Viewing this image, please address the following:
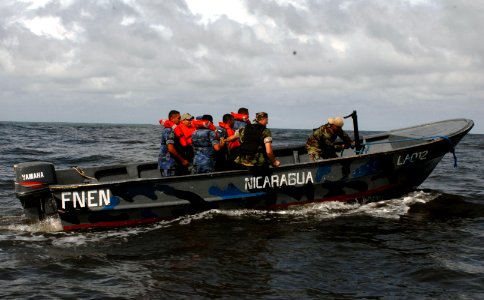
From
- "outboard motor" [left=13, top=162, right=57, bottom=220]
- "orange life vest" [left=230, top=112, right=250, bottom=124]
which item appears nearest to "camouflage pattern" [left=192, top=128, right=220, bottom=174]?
"orange life vest" [left=230, top=112, right=250, bottom=124]

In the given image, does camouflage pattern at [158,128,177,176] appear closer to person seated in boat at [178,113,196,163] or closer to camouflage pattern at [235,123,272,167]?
person seated in boat at [178,113,196,163]

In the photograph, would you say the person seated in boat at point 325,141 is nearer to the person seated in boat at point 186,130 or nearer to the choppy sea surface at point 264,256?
the choppy sea surface at point 264,256

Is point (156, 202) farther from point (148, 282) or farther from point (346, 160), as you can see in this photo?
point (346, 160)

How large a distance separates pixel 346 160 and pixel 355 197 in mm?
1004

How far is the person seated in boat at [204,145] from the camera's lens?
944 centimetres

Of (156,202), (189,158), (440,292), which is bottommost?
(440,292)

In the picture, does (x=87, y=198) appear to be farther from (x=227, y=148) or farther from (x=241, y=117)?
(x=241, y=117)

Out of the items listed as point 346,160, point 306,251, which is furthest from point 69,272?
point 346,160

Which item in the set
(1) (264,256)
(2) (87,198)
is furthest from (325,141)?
(2) (87,198)

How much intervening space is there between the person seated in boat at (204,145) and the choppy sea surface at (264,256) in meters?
0.92

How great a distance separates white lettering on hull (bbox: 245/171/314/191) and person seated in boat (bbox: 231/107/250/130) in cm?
162

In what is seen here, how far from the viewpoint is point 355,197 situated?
10.5m

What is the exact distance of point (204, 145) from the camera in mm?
9523

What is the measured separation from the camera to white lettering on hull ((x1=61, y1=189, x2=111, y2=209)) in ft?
28.3
